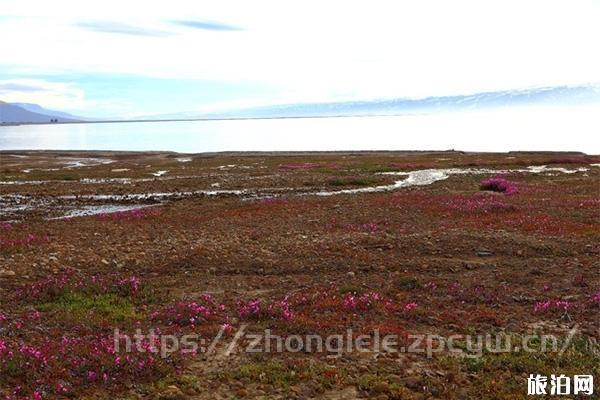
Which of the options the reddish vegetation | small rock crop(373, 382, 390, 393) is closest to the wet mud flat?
small rock crop(373, 382, 390, 393)

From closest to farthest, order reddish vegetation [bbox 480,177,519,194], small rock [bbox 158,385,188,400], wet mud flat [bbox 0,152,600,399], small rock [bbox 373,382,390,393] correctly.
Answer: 1. small rock [bbox 158,385,188,400]
2. small rock [bbox 373,382,390,393]
3. wet mud flat [bbox 0,152,600,399]
4. reddish vegetation [bbox 480,177,519,194]

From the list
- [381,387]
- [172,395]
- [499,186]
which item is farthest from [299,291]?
[499,186]

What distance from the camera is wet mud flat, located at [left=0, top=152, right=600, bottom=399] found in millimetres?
10461

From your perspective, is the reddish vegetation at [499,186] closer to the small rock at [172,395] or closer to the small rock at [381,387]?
the small rock at [381,387]

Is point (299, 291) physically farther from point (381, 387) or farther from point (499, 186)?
point (499, 186)

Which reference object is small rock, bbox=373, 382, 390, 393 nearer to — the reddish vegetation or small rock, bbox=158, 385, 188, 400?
small rock, bbox=158, 385, 188, 400

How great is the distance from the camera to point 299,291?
52.9 feet

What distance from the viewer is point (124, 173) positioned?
68312 mm

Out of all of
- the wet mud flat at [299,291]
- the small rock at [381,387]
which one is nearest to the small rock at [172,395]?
the wet mud flat at [299,291]

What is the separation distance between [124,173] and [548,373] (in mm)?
64531

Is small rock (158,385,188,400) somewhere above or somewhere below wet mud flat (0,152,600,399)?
below

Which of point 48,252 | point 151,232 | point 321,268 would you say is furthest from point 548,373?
point 151,232

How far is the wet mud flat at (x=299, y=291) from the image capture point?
10461 mm

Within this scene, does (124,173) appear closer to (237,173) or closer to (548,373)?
(237,173)
